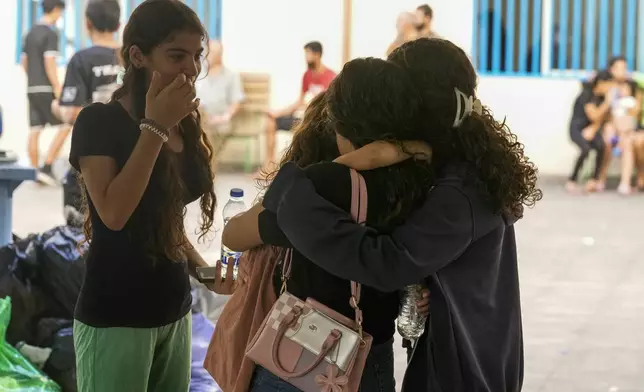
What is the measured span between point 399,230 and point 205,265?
0.61 meters

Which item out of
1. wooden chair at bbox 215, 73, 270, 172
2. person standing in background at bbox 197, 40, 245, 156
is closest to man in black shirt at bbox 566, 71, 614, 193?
wooden chair at bbox 215, 73, 270, 172

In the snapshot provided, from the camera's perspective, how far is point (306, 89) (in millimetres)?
8781

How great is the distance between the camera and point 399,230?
5.11 ft

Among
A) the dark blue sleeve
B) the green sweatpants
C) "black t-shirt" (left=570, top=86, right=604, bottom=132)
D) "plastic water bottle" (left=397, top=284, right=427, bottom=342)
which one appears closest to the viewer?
the dark blue sleeve

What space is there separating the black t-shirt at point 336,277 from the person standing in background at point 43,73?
277 inches

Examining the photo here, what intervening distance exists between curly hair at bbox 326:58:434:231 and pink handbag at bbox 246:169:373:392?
17cm

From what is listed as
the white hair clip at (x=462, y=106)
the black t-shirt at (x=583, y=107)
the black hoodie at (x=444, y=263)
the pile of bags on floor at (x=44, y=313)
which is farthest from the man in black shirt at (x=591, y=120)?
the white hair clip at (x=462, y=106)

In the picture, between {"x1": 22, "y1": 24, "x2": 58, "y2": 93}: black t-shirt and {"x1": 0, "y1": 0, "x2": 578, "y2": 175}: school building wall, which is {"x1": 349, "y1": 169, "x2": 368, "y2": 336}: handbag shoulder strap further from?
{"x1": 0, "y1": 0, "x2": 578, "y2": 175}: school building wall

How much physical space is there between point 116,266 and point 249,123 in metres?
7.56

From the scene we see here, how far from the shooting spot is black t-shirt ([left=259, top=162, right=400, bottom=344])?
1.55 meters

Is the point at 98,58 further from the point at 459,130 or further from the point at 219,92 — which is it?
the point at 459,130

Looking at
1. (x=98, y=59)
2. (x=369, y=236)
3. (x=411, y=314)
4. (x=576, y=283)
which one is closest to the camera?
(x=369, y=236)

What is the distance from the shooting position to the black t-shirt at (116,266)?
A: 5.73 ft

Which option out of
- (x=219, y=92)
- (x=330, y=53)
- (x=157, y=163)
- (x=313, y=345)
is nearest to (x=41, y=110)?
(x=219, y=92)
